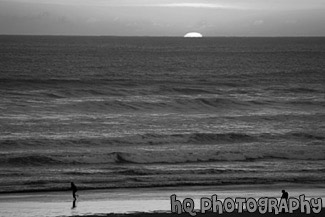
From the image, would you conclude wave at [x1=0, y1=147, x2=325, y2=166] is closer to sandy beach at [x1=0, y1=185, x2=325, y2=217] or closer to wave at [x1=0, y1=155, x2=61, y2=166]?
wave at [x1=0, y1=155, x2=61, y2=166]

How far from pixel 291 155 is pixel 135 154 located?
874 centimetres

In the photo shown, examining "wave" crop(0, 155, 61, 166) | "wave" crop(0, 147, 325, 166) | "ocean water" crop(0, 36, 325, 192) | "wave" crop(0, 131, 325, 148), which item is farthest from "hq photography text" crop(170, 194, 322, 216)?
"wave" crop(0, 131, 325, 148)

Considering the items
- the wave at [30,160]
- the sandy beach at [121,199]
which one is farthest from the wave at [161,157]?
the sandy beach at [121,199]

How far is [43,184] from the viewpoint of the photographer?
2445 cm

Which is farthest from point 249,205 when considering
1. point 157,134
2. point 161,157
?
point 157,134

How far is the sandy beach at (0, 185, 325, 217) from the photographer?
19.2 m

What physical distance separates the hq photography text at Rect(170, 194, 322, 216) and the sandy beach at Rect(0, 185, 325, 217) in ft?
1.18

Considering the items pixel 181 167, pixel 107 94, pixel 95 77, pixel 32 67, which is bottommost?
pixel 181 167

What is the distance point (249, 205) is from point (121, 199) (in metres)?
5.09

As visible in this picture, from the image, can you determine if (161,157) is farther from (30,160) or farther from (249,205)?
(249,205)

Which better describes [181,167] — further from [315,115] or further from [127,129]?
[315,115]

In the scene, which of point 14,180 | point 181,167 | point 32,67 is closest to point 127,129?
point 181,167

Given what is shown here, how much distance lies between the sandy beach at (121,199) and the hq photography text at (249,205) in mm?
360

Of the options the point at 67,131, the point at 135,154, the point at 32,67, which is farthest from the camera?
the point at 32,67
